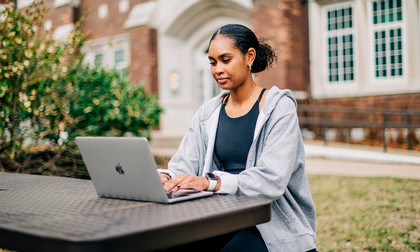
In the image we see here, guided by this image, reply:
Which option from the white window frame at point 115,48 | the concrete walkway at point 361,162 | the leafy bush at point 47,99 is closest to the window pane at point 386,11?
the concrete walkway at point 361,162

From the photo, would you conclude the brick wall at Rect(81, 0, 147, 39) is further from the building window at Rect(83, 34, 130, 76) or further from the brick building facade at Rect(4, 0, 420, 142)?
the brick building facade at Rect(4, 0, 420, 142)

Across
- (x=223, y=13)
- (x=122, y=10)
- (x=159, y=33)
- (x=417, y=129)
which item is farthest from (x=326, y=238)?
(x=122, y=10)

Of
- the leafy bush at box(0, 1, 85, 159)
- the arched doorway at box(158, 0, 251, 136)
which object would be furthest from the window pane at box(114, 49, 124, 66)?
the leafy bush at box(0, 1, 85, 159)

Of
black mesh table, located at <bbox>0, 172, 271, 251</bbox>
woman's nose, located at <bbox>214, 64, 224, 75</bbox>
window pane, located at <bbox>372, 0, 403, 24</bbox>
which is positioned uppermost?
window pane, located at <bbox>372, 0, 403, 24</bbox>

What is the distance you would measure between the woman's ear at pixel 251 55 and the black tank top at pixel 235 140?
0.19m

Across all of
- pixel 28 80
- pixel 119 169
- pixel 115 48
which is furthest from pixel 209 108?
pixel 115 48

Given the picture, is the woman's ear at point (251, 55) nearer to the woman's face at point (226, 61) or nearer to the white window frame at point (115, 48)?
the woman's face at point (226, 61)

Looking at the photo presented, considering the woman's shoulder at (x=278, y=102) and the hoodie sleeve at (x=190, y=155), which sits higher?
the woman's shoulder at (x=278, y=102)

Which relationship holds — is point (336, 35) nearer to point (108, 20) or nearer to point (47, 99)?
point (47, 99)

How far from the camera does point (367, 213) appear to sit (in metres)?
5.07

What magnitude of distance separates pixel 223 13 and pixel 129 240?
14.8 metres

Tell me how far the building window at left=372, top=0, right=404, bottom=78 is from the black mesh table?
1095 cm

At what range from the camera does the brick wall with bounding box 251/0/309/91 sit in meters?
12.4

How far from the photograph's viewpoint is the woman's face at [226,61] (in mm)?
2379
